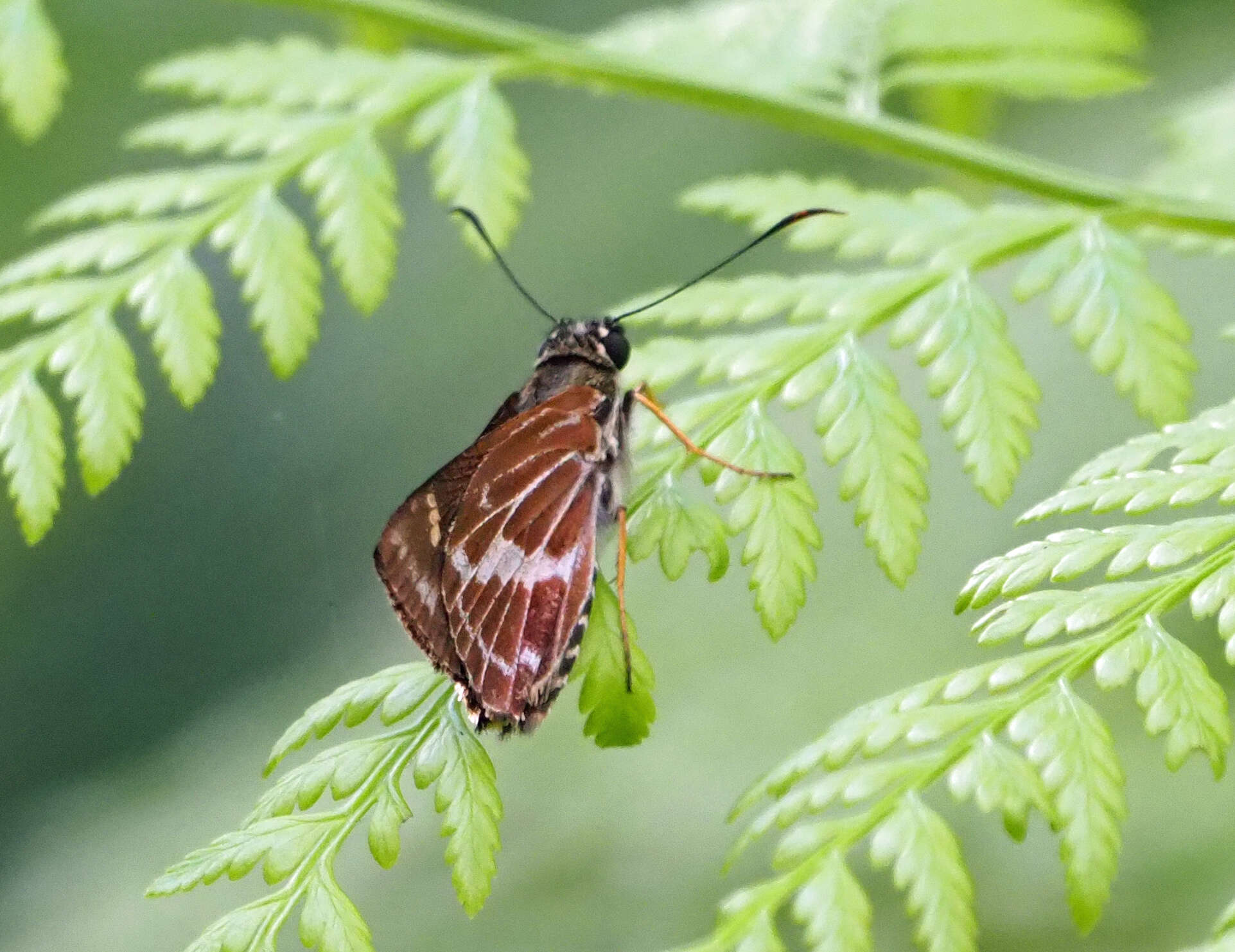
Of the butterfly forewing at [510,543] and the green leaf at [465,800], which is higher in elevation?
the butterfly forewing at [510,543]

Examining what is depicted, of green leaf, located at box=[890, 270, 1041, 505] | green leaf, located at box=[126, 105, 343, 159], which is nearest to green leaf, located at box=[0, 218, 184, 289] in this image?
green leaf, located at box=[126, 105, 343, 159]

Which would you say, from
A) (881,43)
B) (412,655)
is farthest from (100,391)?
(881,43)

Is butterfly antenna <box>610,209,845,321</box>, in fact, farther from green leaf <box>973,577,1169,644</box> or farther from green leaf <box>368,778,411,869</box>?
green leaf <box>368,778,411,869</box>

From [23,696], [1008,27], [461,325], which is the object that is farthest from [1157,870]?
[461,325]

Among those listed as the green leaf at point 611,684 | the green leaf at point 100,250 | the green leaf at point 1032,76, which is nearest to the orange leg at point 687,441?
the green leaf at point 611,684

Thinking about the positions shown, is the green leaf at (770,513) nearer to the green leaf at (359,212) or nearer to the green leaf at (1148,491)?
the green leaf at (1148,491)

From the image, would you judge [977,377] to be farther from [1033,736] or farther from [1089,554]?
[1033,736]
